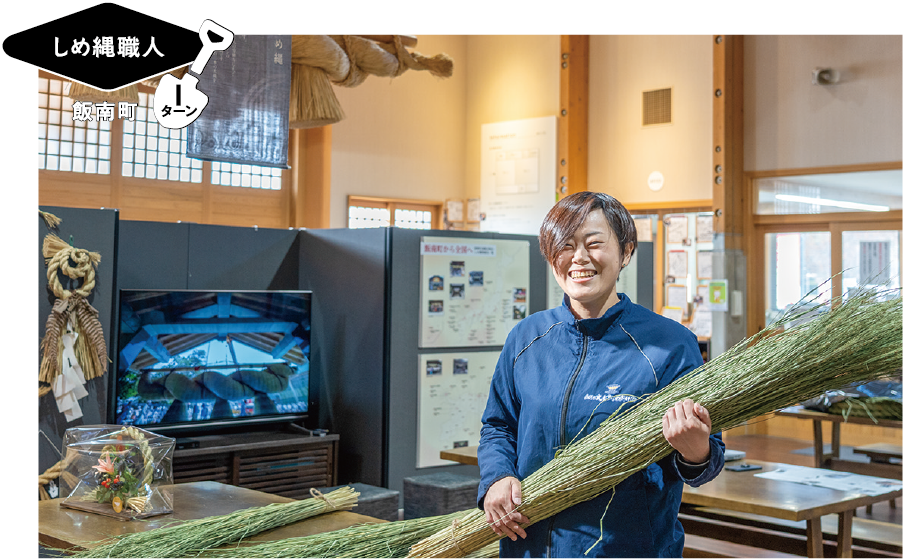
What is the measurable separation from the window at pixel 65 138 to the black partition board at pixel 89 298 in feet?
11.8

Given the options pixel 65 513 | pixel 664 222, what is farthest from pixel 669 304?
pixel 65 513

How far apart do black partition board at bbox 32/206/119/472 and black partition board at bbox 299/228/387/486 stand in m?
1.24

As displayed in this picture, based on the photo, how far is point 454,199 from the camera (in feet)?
35.1

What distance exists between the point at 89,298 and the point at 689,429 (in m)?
3.46

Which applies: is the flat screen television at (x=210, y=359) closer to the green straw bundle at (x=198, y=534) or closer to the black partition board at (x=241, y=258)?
the black partition board at (x=241, y=258)

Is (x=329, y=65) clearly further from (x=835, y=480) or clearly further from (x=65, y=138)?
(x=65, y=138)

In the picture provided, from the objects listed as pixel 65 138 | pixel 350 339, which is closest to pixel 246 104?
pixel 350 339

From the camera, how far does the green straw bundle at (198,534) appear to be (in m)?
2.25

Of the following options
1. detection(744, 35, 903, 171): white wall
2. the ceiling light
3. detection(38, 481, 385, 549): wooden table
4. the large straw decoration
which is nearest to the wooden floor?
the ceiling light

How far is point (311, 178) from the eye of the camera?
9.37 m

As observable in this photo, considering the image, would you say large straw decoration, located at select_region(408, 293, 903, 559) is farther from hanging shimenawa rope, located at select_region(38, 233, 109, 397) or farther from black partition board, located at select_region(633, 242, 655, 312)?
black partition board, located at select_region(633, 242, 655, 312)

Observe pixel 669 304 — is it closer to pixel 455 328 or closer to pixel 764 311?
pixel 764 311

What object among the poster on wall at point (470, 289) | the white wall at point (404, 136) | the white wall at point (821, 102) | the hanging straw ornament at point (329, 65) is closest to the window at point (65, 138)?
the white wall at point (404, 136)

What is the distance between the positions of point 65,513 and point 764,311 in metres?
7.19
